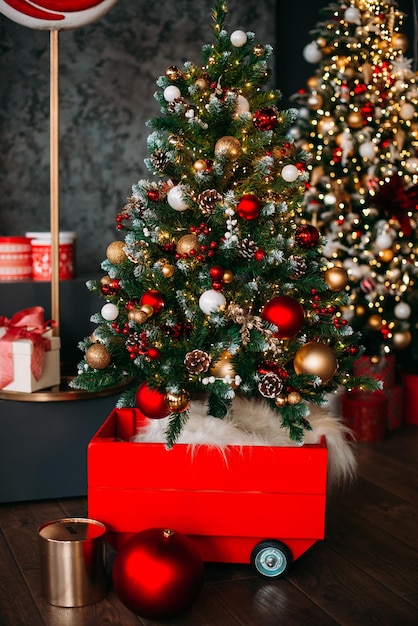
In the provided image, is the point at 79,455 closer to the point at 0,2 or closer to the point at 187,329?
the point at 187,329

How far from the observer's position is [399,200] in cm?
345

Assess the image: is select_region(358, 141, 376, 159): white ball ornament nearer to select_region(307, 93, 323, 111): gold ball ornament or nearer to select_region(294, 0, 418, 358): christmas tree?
select_region(294, 0, 418, 358): christmas tree

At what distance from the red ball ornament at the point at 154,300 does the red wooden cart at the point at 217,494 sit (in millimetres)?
385

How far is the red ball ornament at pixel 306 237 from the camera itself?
2.11 metres

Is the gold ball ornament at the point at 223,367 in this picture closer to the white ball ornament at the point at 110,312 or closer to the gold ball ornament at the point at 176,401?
the gold ball ornament at the point at 176,401

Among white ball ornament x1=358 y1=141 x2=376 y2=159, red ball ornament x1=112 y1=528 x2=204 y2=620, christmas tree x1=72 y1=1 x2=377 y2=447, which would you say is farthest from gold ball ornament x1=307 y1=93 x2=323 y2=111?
red ball ornament x1=112 y1=528 x2=204 y2=620

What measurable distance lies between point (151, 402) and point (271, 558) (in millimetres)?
543

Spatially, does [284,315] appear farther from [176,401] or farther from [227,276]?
[176,401]

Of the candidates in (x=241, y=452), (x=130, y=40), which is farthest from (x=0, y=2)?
(x=241, y=452)

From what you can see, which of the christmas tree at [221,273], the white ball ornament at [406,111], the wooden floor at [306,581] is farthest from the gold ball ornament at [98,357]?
the white ball ornament at [406,111]

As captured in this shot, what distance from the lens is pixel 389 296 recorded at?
11.9 feet

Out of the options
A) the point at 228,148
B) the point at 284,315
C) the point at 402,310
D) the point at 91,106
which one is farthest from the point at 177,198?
the point at 91,106

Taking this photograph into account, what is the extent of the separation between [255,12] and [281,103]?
21.5 inches

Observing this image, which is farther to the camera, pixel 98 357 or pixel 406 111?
pixel 406 111
